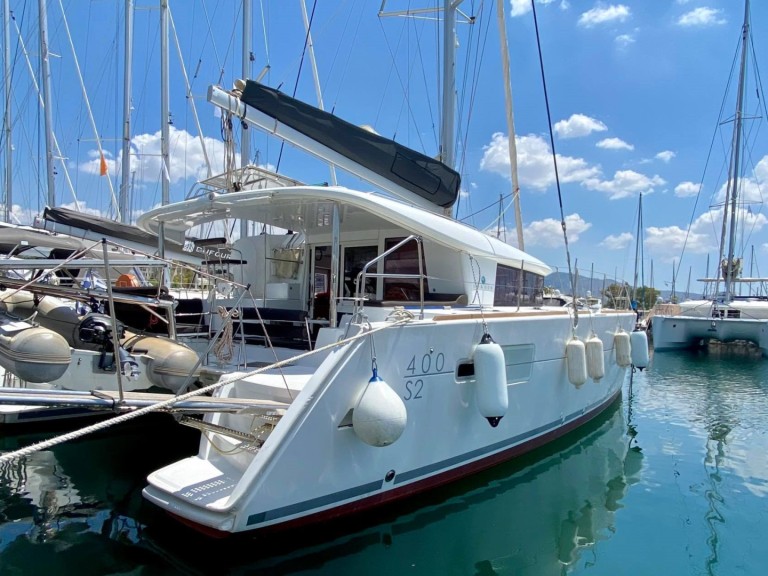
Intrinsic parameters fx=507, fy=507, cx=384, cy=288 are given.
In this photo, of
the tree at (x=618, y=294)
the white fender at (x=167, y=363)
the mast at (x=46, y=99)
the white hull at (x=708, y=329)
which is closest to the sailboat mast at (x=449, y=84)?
the tree at (x=618, y=294)

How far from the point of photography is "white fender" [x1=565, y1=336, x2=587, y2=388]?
21.0 ft

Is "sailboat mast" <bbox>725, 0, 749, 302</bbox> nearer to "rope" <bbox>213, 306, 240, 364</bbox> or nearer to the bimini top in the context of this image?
the bimini top

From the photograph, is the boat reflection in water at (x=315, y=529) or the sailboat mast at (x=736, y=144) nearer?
the boat reflection in water at (x=315, y=529)

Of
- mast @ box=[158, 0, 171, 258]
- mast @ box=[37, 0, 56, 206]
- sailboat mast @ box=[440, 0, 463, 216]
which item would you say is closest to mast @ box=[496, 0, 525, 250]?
sailboat mast @ box=[440, 0, 463, 216]

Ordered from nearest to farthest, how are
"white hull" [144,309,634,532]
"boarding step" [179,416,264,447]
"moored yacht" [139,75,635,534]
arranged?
"white hull" [144,309,634,532] → "moored yacht" [139,75,635,534] → "boarding step" [179,416,264,447]

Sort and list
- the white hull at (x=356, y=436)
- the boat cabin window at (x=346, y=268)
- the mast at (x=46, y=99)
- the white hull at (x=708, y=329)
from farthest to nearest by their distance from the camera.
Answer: the white hull at (x=708, y=329)
the mast at (x=46, y=99)
the boat cabin window at (x=346, y=268)
the white hull at (x=356, y=436)

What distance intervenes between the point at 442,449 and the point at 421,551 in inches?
37.2

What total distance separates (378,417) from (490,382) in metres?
1.43

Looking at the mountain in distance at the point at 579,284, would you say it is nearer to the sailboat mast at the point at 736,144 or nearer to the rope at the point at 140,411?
the rope at the point at 140,411

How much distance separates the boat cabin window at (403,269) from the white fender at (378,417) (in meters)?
2.79

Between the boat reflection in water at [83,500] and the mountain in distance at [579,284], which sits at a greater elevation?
the mountain in distance at [579,284]

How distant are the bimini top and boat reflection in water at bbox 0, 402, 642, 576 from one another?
2.69 meters

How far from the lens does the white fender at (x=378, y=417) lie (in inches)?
147

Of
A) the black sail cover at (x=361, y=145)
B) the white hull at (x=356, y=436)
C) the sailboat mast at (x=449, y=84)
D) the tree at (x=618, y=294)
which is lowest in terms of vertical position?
the white hull at (x=356, y=436)
